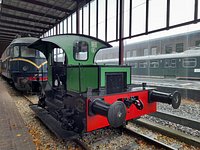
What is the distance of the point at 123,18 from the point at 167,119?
17.7 feet

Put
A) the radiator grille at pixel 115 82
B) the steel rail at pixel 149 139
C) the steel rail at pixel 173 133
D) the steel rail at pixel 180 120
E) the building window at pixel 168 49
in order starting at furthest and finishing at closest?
1. the building window at pixel 168 49
2. the steel rail at pixel 180 120
3. the radiator grille at pixel 115 82
4. the steel rail at pixel 173 133
5. the steel rail at pixel 149 139

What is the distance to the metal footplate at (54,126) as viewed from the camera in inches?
124

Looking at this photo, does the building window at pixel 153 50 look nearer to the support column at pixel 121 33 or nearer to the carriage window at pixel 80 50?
the support column at pixel 121 33

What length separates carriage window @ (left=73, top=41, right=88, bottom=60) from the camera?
3903 millimetres

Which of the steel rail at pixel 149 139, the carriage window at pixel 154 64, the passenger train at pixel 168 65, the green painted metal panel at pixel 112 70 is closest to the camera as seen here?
the steel rail at pixel 149 139

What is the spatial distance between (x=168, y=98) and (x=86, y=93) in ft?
5.47

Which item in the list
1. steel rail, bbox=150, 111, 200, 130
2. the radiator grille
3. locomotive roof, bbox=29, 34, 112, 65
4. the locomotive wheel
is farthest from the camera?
steel rail, bbox=150, 111, 200, 130

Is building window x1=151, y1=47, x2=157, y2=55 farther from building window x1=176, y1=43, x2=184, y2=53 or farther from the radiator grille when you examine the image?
the radiator grille

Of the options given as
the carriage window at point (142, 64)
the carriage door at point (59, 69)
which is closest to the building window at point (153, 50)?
the carriage window at point (142, 64)

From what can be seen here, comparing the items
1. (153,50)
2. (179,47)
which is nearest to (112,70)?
(179,47)

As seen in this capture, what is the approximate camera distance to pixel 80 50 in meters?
4.03

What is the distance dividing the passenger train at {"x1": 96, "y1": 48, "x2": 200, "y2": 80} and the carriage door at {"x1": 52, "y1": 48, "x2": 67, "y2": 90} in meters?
3.60

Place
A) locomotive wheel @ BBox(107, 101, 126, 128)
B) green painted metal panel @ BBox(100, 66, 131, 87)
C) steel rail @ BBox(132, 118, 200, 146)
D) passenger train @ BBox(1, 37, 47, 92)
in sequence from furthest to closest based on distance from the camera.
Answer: passenger train @ BBox(1, 37, 47, 92) → steel rail @ BBox(132, 118, 200, 146) → green painted metal panel @ BBox(100, 66, 131, 87) → locomotive wheel @ BBox(107, 101, 126, 128)

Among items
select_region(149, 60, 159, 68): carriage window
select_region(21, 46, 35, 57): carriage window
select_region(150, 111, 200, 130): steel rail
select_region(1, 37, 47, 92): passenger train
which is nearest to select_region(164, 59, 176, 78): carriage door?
select_region(149, 60, 159, 68): carriage window
